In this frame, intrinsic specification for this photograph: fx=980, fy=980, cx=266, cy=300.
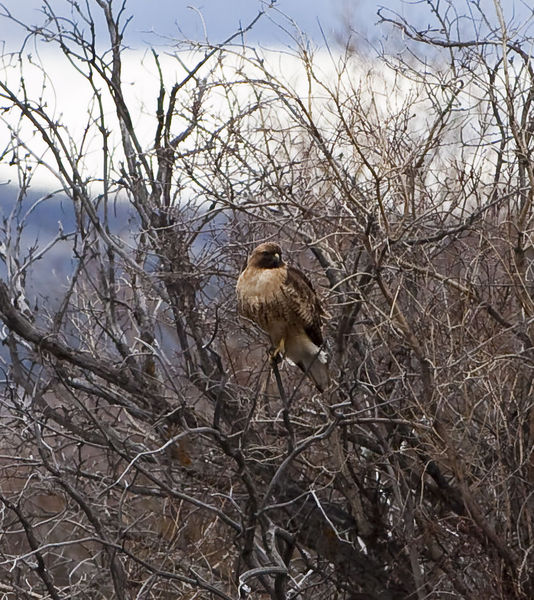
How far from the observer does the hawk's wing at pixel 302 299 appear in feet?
19.7

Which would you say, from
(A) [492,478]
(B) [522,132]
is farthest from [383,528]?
(B) [522,132]

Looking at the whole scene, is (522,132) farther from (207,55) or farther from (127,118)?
(127,118)

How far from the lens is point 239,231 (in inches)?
279

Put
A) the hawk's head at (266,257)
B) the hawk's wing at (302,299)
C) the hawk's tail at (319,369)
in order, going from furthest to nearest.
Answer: the hawk's tail at (319,369), the hawk's wing at (302,299), the hawk's head at (266,257)

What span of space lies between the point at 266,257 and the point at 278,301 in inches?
11.1

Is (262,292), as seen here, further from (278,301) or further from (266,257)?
(266,257)

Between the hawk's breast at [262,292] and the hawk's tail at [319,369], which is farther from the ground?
the hawk's breast at [262,292]

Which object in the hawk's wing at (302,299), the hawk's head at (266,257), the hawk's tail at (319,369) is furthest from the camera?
the hawk's tail at (319,369)

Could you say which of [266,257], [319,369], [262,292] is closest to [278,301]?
[262,292]

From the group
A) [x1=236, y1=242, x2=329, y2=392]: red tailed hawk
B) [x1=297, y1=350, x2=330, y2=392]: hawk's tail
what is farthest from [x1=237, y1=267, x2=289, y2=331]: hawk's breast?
[x1=297, y1=350, x2=330, y2=392]: hawk's tail

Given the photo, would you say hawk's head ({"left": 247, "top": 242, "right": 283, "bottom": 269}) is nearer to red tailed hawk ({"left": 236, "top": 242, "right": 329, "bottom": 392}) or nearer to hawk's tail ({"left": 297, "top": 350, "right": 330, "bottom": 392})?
red tailed hawk ({"left": 236, "top": 242, "right": 329, "bottom": 392})

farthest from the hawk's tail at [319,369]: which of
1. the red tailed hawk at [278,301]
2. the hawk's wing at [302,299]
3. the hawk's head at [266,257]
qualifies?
the hawk's head at [266,257]

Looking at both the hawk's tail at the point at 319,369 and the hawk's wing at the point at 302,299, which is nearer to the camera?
the hawk's wing at the point at 302,299

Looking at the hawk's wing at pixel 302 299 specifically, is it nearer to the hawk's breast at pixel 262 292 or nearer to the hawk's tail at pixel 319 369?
the hawk's breast at pixel 262 292
